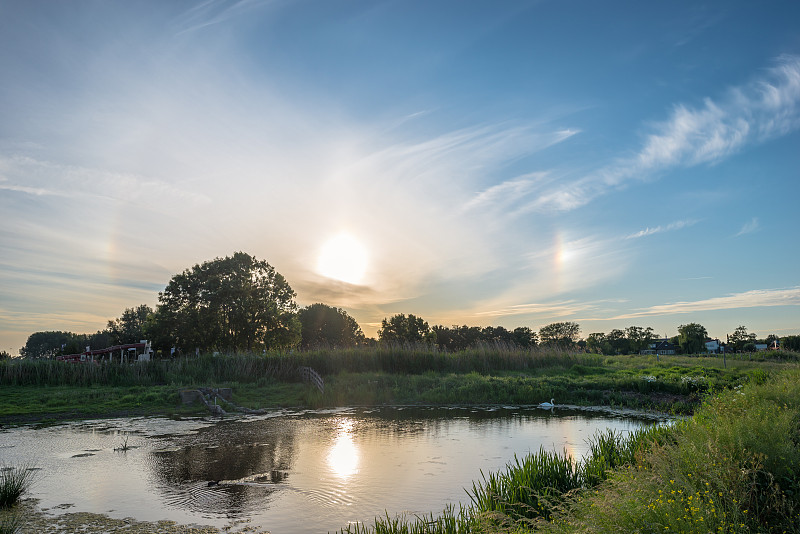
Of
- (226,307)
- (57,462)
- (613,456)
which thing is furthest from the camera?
(226,307)

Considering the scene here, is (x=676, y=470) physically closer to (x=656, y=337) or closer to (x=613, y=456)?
(x=613, y=456)

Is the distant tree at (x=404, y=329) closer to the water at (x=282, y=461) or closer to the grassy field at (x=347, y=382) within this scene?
the grassy field at (x=347, y=382)

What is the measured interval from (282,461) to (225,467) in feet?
A: 4.58

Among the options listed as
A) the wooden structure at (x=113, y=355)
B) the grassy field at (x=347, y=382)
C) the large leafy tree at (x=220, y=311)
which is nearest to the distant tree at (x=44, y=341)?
the wooden structure at (x=113, y=355)

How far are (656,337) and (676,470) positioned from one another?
146313 mm

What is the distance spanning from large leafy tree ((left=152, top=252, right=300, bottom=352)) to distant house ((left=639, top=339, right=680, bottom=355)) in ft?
275

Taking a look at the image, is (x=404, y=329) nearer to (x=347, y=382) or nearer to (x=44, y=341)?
(x=347, y=382)

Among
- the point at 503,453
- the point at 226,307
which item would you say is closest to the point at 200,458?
the point at 503,453

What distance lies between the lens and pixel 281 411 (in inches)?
956

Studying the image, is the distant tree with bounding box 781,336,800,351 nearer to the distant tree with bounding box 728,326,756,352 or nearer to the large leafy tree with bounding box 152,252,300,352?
the distant tree with bounding box 728,326,756,352

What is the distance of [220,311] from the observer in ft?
165

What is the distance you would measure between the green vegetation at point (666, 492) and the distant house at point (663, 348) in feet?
359

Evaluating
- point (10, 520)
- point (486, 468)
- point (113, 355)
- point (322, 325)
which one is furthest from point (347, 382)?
point (322, 325)

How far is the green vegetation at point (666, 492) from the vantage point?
5434 mm
